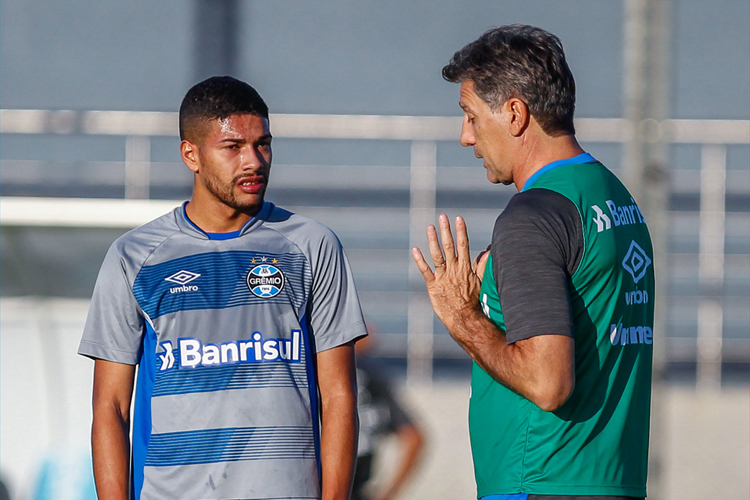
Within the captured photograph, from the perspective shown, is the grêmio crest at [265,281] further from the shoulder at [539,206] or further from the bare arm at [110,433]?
the shoulder at [539,206]

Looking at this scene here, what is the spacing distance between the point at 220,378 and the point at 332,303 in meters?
0.32

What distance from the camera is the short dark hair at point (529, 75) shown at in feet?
6.30

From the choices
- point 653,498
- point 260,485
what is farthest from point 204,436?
point 653,498

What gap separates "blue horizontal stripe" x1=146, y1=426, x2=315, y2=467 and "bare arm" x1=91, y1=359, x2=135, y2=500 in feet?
0.25

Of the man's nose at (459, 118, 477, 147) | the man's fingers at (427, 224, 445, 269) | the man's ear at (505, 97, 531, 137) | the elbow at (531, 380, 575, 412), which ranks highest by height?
the man's ear at (505, 97, 531, 137)

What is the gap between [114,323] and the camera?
2164 mm

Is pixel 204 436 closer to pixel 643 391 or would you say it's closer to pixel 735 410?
pixel 643 391

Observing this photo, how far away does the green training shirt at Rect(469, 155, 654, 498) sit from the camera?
1830 mm

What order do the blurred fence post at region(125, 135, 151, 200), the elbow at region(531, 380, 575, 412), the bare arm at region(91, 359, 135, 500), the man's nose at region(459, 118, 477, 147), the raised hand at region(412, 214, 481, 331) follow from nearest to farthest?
the elbow at region(531, 380, 575, 412) < the raised hand at region(412, 214, 481, 331) < the man's nose at region(459, 118, 477, 147) < the bare arm at region(91, 359, 135, 500) < the blurred fence post at region(125, 135, 151, 200)

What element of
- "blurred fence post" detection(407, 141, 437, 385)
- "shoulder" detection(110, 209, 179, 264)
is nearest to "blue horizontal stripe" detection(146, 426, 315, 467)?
"shoulder" detection(110, 209, 179, 264)

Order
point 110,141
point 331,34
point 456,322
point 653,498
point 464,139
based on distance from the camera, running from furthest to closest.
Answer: point 331,34 < point 110,141 < point 653,498 < point 464,139 < point 456,322

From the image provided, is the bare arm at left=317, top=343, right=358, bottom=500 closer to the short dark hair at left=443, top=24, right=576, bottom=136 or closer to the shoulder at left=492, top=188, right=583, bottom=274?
the shoulder at left=492, top=188, right=583, bottom=274

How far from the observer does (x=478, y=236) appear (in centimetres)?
839

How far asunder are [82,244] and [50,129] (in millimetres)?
938
